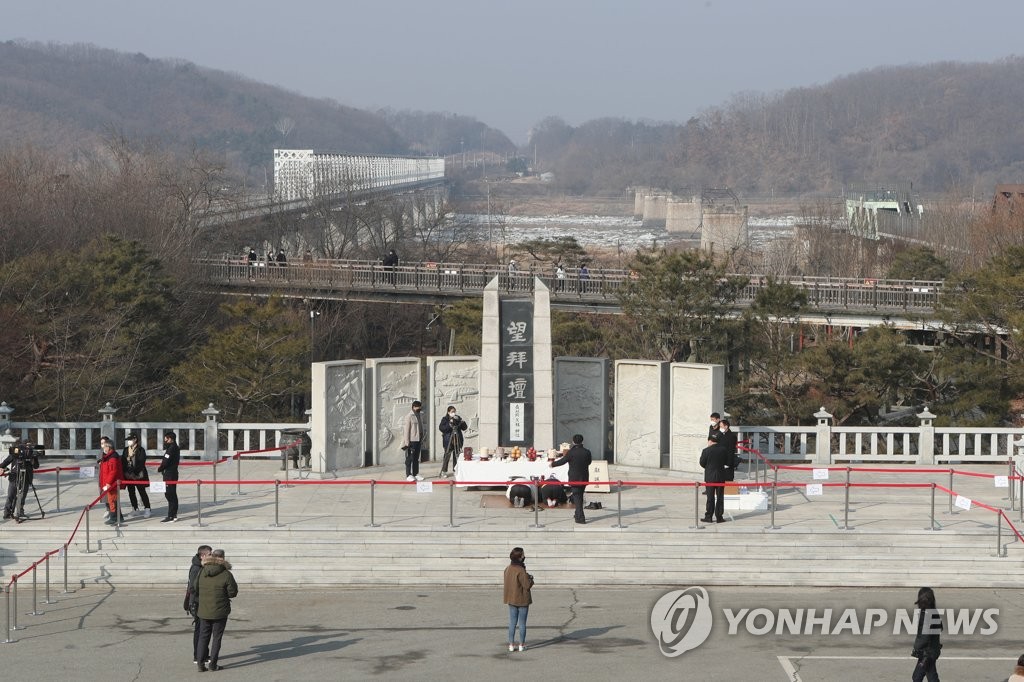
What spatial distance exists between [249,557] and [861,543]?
7838 millimetres

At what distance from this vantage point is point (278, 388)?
102ft

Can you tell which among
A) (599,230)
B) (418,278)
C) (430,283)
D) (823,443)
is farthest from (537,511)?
(599,230)

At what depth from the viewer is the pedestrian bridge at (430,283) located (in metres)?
47.2

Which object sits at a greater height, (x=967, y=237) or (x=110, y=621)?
(x=967, y=237)

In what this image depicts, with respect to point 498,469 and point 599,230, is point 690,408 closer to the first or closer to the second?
point 498,469

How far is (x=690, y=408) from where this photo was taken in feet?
70.7

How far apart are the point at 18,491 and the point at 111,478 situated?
1444 mm

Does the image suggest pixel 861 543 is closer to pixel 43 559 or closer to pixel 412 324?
pixel 43 559

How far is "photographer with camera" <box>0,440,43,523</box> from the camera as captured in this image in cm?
1836

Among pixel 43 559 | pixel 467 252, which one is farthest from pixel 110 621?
pixel 467 252

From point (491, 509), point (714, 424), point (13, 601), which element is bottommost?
point (13, 601)

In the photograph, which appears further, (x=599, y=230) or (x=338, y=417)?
(x=599, y=230)

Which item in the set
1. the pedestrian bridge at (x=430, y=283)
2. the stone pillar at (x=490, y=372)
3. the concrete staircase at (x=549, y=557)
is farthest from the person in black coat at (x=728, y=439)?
the pedestrian bridge at (x=430, y=283)

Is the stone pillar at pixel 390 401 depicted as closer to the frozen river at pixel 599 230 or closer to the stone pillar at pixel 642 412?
the stone pillar at pixel 642 412
